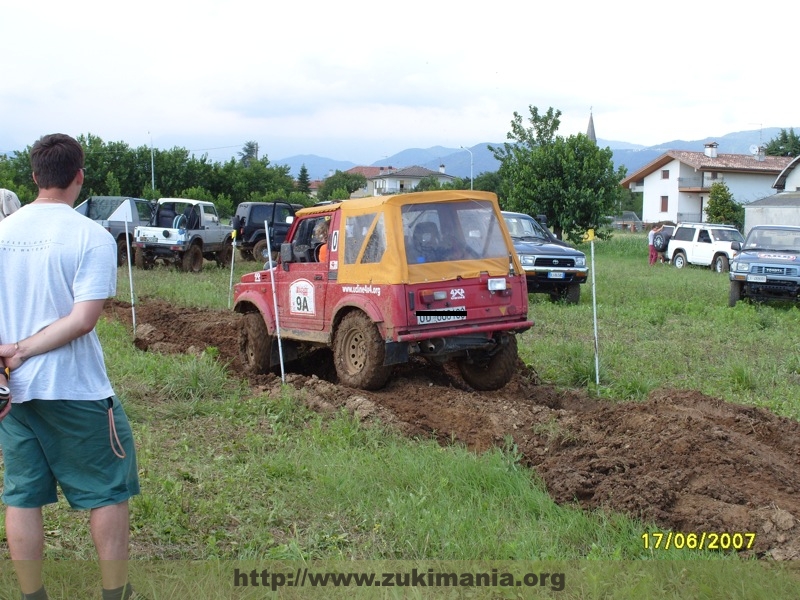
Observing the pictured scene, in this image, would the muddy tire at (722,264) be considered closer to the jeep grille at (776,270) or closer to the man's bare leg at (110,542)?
the jeep grille at (776,270)

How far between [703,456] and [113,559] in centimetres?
380

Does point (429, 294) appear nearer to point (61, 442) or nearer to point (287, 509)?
point (287, 509)

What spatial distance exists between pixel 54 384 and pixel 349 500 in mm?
2121

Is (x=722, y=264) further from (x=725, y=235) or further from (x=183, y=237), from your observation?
(x=183, y=237)

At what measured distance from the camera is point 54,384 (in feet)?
11.5

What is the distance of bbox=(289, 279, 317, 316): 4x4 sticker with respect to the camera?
902 cm

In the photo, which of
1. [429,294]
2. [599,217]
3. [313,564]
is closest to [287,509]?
[313,564]

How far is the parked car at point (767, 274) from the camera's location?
661 inches

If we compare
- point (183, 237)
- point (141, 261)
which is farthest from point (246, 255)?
point (183, 237)

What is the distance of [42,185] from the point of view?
3.67 metres

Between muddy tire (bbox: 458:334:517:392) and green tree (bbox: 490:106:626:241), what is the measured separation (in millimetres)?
27177

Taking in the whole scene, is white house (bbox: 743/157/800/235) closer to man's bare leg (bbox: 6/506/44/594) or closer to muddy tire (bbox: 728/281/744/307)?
muddy tire (bbox: 728/281/744/307)

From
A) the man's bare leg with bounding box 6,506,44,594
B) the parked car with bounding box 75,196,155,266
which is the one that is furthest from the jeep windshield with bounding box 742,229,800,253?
the man's bare leg with bounding box 6,506,44,594
